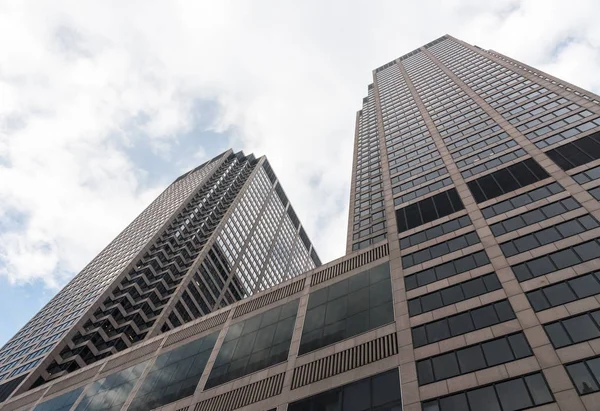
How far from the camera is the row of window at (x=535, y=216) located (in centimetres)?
3359

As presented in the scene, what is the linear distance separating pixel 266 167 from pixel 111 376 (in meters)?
133

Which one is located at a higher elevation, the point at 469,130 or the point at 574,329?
the point at 469,130

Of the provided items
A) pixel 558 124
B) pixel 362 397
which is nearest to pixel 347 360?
pixel 362 397

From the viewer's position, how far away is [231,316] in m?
43.7

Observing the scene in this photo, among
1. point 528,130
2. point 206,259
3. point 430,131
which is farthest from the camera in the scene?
point 206,259

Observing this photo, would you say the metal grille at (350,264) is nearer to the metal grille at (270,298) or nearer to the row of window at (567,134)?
the metal grille at (270,298)

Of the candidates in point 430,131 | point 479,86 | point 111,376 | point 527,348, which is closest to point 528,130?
point 430,131

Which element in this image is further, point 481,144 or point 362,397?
point 481,144

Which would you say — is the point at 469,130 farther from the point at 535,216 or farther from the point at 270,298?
the point at 270,298

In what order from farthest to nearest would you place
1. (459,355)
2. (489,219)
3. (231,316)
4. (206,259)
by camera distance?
(206,259)
(231,316)
(489,219)
(459,355)

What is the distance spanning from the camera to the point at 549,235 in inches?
1256

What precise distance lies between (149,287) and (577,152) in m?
81.1

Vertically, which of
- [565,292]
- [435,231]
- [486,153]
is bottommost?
[565,292]

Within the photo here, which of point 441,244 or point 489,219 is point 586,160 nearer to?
point 489,219
